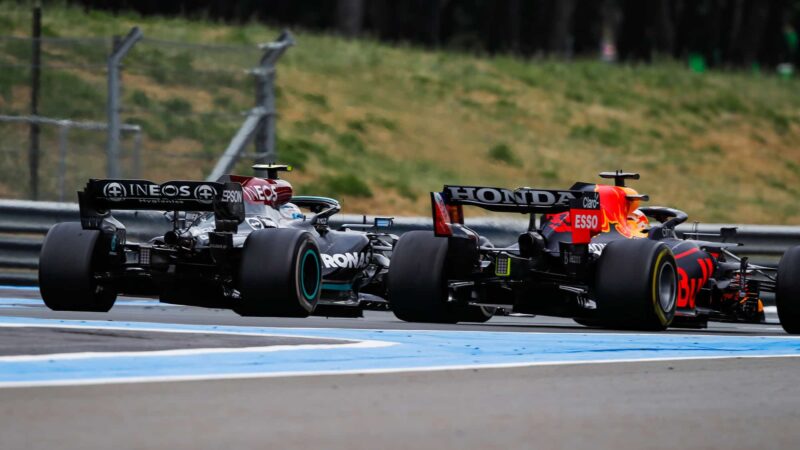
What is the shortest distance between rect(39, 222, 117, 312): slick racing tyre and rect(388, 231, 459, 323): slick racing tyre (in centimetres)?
238

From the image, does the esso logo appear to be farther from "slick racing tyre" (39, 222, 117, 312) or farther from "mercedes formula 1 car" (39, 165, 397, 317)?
"slick racing tyre" (39, 222, 117, 312)

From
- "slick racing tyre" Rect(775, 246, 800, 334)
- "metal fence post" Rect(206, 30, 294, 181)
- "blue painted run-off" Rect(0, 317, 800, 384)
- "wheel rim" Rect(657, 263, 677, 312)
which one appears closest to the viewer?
"blue painted run-off" Rect(0, 317, 800, 384)

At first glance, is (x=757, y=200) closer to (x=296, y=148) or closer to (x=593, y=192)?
(x=296, y=148)

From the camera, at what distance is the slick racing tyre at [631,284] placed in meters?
13.1

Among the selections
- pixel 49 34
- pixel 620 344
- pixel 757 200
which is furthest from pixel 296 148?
pixel 620 344

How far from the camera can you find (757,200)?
1459 inches

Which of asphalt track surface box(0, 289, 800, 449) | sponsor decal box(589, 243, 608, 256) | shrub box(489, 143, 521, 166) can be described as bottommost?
asphalt track surface box(0, 289, 800, 449)

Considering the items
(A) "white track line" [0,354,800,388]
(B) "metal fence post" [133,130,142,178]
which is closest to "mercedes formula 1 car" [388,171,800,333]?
(A) "white track line" [0,354,800,388]

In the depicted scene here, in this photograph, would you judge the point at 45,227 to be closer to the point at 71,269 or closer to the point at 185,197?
the point at 71,269

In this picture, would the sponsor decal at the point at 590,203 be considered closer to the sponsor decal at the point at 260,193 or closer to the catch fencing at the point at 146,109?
the sponsor decal at the point at 260,193

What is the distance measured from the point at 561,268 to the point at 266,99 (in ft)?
25.8

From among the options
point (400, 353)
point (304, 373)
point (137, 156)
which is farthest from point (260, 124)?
point (304, 373)

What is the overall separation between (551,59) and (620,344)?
1276 inches

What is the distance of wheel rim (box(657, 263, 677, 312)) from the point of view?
13539 mm
